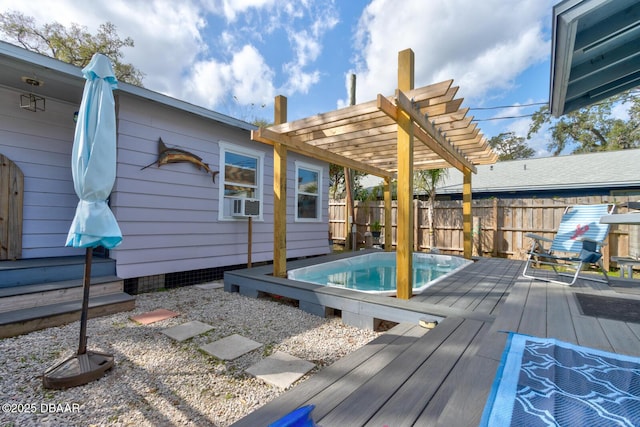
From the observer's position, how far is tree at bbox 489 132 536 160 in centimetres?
2498

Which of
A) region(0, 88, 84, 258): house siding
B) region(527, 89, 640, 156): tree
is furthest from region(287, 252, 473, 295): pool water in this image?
region(527, 89, 640, 156): tree

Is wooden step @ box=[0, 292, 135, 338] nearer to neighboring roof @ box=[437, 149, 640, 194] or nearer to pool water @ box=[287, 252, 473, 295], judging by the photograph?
pool water @ box=[287, 252, 473, 295]

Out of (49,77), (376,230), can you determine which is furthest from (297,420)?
(376,230)

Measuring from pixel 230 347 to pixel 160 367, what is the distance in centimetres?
58

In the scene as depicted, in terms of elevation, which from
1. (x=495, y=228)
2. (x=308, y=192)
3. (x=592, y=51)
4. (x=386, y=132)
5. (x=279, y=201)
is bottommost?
(x=495, y=228)

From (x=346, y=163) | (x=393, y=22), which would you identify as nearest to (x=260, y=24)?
(x=393, y=22)

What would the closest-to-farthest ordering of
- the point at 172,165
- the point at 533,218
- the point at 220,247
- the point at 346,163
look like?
the point at 172,165 < the point at 220,247 < the point at 346,163 < the point at 533,218

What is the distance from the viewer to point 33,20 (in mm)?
11586

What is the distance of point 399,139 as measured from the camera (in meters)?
3.39

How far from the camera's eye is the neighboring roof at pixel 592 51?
7.15 feet

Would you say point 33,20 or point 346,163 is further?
point 33,20

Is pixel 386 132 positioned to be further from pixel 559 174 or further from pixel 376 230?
pixel 559 174

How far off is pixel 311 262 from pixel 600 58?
4968mm

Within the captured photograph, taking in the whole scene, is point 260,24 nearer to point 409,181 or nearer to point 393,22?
point 393,22
